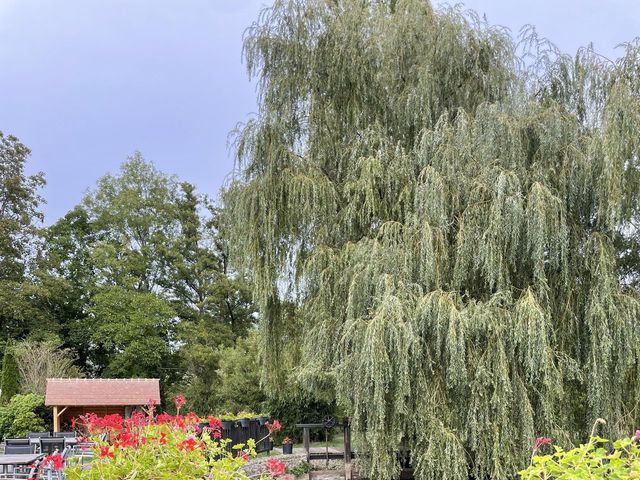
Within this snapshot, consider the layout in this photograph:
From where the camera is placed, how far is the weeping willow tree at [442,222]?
6.44m

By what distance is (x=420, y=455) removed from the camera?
6535 millimetres

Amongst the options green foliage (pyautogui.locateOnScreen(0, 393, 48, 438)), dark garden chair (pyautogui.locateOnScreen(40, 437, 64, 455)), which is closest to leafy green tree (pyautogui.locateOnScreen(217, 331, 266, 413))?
green foliage (pyautogui.locateOnScreen(0, 393, 48, 438))

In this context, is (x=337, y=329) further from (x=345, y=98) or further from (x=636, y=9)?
(x=636, y=9)

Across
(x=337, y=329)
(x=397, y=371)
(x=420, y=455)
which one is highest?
(x=337, y=329)

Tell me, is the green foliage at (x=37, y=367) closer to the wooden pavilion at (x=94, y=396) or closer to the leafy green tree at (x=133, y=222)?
the wooden pavilion at (x=94, y=396)

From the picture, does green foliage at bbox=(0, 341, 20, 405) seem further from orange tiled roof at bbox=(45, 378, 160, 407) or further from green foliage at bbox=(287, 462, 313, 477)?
green foliage at bbox=(287, 462, 313, 477)

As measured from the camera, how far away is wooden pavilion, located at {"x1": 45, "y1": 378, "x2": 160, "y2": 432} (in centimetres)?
1483

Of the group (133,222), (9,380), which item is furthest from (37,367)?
(133,222)

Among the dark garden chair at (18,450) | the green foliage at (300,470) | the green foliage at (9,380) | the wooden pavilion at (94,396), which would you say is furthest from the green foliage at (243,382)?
the dark garden chair at (18,450)

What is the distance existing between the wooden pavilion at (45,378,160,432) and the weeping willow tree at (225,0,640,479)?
27.6 feet

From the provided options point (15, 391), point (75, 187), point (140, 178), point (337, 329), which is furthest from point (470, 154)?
point (75, 187)

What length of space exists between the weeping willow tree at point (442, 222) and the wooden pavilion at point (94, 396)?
8419 millimetres

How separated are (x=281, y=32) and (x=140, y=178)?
16.7m

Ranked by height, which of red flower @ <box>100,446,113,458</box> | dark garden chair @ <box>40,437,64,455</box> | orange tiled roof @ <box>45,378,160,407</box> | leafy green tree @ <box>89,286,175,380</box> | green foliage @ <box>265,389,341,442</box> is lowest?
green foliage @ <box>265,389,341,442</box>
